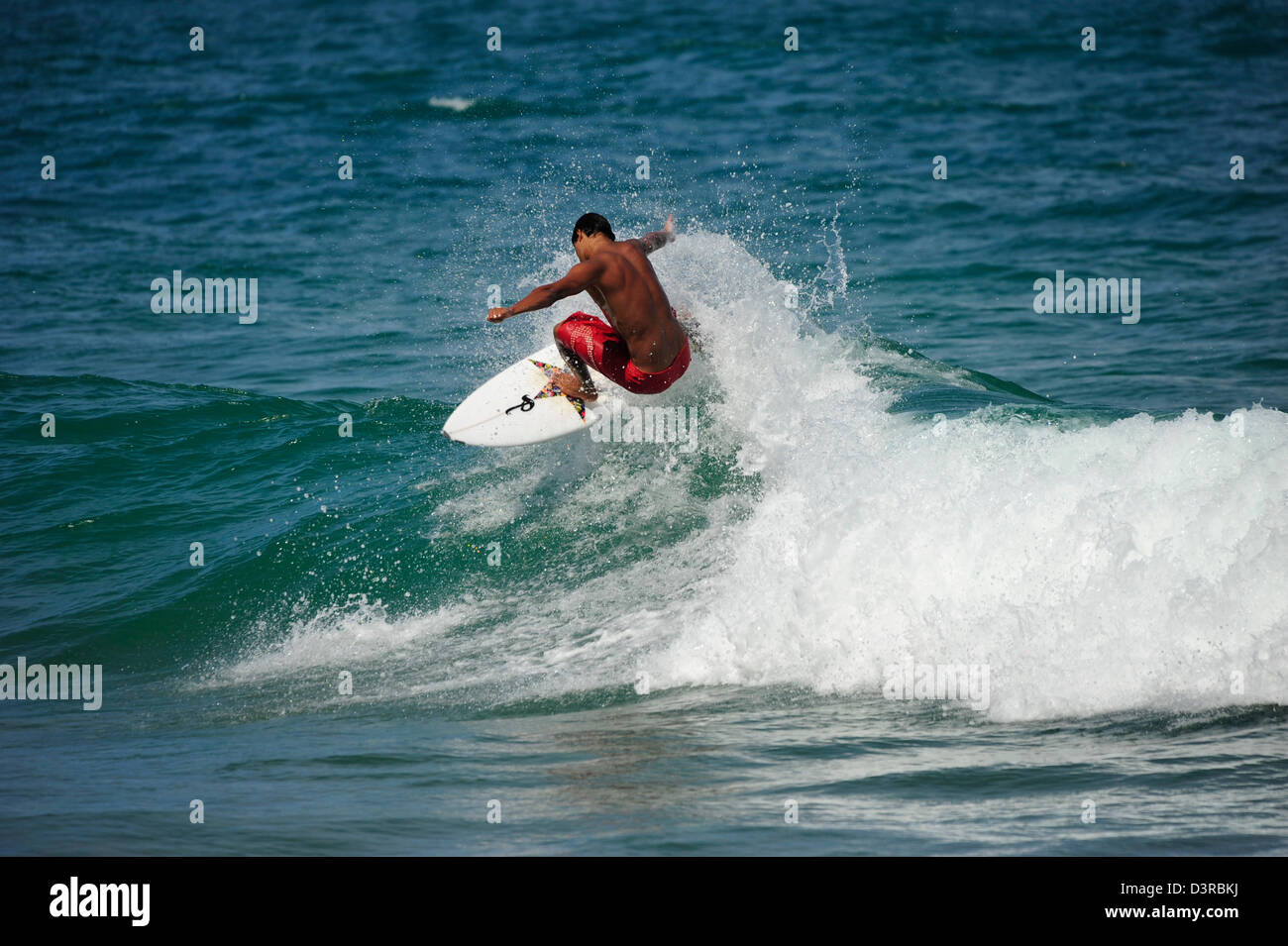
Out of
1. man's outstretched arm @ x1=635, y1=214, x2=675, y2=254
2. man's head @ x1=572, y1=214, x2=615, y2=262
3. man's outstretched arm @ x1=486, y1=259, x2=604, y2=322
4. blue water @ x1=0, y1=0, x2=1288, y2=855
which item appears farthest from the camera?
man's outstretched arm @ x1=635, y1=214, x2=675, y2=254

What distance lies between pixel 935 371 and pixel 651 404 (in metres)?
3.69

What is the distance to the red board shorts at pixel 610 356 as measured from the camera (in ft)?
29.3

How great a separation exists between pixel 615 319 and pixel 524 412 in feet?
4.61

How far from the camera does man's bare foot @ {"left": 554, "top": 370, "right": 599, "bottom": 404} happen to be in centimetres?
949

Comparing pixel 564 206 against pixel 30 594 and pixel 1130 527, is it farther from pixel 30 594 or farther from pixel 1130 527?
pixel 1130 527

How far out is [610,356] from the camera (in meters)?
8.96

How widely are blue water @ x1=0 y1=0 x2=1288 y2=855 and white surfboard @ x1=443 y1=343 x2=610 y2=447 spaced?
2.17 ft
